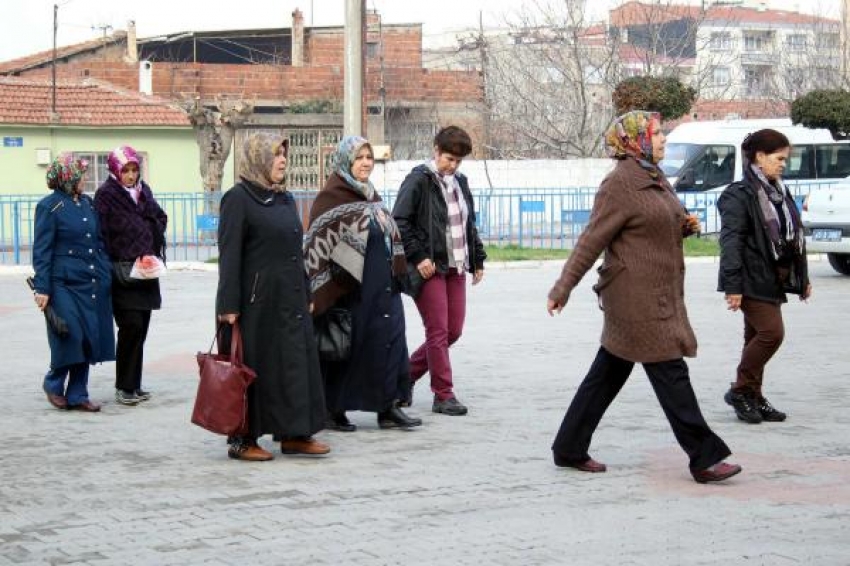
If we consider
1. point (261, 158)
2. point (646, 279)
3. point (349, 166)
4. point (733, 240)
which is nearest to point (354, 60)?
point (349, 166)

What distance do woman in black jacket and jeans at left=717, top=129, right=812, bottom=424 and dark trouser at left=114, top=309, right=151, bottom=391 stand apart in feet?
13.0

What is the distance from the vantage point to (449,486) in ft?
26.5

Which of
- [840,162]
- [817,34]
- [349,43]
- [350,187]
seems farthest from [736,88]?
[350,187]

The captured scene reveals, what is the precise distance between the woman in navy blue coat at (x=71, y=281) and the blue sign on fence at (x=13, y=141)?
100 feet

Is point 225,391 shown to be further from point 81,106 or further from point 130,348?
point 81,106

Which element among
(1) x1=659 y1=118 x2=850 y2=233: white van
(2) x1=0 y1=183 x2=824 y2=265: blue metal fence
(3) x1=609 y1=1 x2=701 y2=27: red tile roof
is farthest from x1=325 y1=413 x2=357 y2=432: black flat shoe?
(3) x1=609 y1=1 x2=701 y2=27: red tile roof

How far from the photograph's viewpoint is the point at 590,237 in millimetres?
8102

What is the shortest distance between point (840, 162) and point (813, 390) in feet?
77.7

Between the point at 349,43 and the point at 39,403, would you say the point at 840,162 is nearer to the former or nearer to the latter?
the point at 349,43

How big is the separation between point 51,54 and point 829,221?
35.7m

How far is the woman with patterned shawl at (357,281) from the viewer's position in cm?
966

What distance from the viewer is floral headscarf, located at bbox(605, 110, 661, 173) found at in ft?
26.8

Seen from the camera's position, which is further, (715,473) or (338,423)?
(338,423)

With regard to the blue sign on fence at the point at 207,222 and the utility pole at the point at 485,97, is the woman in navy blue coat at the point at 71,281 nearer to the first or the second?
the blue sign on fence at the point at 207,222
